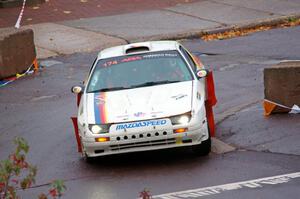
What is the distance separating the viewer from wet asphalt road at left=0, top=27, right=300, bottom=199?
10656 mm

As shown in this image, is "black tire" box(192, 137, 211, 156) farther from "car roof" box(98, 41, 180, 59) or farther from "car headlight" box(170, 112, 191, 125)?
"car roof" box(98, 41, 180, 59)

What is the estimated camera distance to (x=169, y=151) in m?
12.5

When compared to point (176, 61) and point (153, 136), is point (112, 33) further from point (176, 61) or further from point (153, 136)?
point (153, 136)

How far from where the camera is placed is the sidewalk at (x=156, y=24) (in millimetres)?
22328

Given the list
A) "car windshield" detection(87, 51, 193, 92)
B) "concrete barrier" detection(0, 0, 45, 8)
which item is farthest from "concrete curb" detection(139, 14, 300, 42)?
"car windshield" detection(87, 51, 193, 92)

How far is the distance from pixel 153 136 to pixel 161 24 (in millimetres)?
13056

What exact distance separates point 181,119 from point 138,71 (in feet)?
5.56

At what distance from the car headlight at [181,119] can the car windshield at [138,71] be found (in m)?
1.21

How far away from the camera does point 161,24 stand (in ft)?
78.7

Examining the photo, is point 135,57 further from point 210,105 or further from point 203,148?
point 203,148

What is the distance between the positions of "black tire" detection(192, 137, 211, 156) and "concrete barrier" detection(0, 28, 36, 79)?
8.54m

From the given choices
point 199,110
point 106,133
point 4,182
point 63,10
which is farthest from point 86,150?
point 63,10

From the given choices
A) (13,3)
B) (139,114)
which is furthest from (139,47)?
(13,3)

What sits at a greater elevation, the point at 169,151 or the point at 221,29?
the point at 169,151
